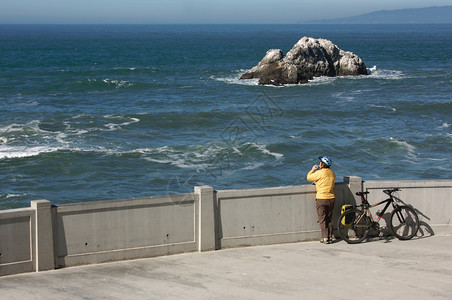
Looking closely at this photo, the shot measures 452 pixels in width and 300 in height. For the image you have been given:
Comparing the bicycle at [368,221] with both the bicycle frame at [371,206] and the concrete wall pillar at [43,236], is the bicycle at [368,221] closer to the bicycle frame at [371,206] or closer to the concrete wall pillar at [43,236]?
the bicycle frame at [371,206]

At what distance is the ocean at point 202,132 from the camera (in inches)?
992

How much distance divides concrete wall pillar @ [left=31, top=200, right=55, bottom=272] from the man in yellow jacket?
428 cm

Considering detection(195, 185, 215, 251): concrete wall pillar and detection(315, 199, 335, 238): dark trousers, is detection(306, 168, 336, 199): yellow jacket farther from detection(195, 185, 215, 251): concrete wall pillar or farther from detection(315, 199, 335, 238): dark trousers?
detection(195, 185, 215, 251): concrete wall pillar

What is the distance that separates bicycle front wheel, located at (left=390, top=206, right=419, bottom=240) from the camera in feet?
36.1

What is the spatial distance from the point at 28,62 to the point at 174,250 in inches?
3002

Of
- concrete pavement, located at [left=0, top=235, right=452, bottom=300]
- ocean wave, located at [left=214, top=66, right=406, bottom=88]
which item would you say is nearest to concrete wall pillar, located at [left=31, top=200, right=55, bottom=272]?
concrete pavement, located at [left=0, top=235, right=452, bottom=300]

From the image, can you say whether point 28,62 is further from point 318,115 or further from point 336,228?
point 336,228

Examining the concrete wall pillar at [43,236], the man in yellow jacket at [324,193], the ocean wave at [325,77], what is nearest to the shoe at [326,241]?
the man in yellow jacket at [324,193]

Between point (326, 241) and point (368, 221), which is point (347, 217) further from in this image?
point (326, 241)

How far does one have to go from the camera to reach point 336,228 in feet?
36.2

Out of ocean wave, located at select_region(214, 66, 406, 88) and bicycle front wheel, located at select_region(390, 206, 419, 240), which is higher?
bicycle front wheel, located at select_region(390, 206, 419, 240)

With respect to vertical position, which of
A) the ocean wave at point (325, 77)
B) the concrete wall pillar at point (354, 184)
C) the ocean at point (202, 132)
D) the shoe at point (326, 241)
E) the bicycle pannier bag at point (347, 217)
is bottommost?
the ocean at point (202, 132)

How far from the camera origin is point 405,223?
11.1 meters

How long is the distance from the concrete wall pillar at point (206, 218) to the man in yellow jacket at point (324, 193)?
1.76 m
